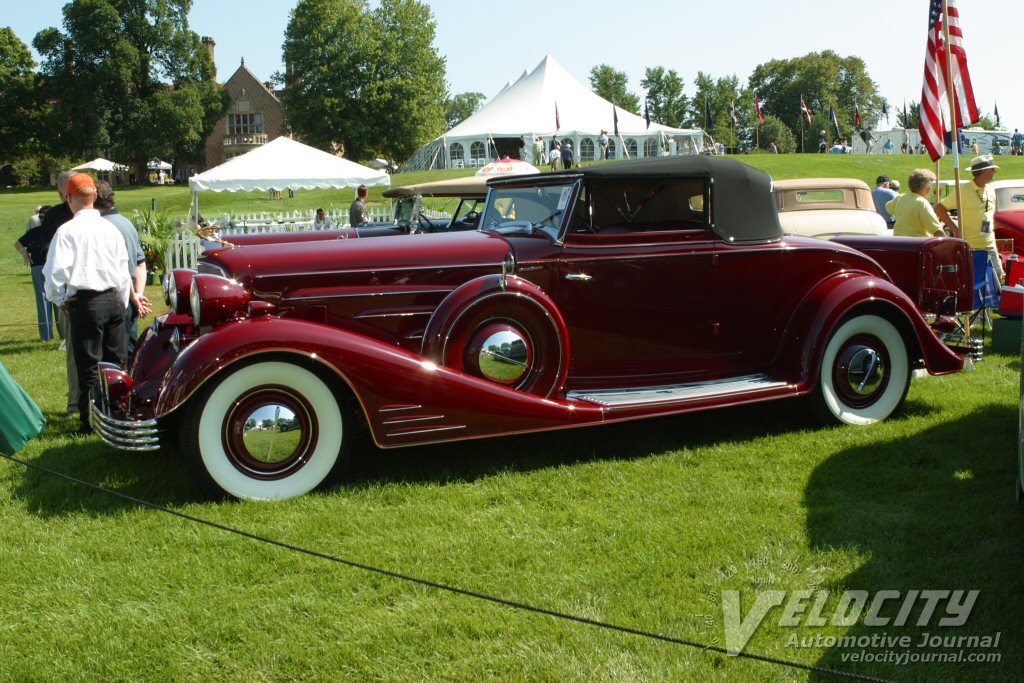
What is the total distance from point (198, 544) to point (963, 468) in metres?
4.10

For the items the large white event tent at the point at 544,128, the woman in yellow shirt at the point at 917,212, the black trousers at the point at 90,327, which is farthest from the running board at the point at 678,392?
the large white event tent at the point at 544,128

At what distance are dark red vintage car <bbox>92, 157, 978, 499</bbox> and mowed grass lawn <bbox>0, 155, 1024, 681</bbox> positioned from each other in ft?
1.15

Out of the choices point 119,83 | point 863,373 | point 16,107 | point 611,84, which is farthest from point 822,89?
point 863,373

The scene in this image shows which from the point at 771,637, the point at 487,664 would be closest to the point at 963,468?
the point at 771,637

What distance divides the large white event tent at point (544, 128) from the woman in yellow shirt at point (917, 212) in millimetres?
37721

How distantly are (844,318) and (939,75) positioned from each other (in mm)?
5566

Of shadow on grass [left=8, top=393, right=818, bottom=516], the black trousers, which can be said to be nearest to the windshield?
shadow on grass [left=8, top=393, right=818, bottom=516]

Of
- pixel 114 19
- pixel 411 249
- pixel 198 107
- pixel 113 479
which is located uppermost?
pixel 114 19

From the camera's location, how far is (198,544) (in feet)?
13.3

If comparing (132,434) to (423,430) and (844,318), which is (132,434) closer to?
(423,430)

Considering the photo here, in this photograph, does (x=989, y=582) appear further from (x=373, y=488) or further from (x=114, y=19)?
(x=114, y=19)

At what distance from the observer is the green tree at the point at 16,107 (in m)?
57.7

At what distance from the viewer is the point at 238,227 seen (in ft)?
66.5

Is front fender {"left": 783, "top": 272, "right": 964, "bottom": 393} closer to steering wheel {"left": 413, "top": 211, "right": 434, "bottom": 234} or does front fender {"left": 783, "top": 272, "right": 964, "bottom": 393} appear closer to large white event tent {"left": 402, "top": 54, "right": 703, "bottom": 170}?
steering wheel {"left": 413, "top": 211, "right": 434, "bottom": 234}
